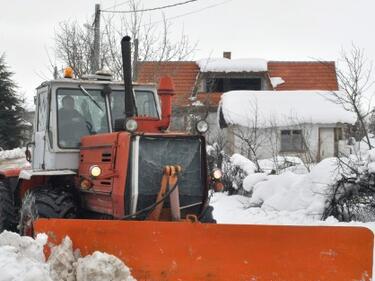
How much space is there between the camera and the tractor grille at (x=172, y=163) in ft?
17.4

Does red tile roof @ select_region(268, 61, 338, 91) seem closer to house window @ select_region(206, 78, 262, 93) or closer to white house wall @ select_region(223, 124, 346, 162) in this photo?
house window @ select_region(206, 78, 262, 93)

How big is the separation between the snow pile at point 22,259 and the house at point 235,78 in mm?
19063

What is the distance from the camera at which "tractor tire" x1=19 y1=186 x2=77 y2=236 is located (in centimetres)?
556

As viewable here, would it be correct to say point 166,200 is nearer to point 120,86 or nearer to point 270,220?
point 120,86

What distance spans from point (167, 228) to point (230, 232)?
497 mm

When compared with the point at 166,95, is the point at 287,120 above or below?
below

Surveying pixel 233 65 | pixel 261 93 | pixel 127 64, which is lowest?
pixel 127 64

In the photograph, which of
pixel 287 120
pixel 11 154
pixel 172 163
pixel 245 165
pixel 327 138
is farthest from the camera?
pixel 11 154

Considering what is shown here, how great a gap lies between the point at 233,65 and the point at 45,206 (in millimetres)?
20891

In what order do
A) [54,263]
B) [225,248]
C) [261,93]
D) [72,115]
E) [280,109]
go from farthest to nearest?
[261,93]
[280,109]
[72,115]
[225,248]
[54,263]

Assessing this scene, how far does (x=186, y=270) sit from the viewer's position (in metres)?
4.47

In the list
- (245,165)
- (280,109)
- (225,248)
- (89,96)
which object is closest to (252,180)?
(245,165)

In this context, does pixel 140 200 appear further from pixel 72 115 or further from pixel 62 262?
pixel 72 115

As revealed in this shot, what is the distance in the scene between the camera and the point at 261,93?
21.3 m
